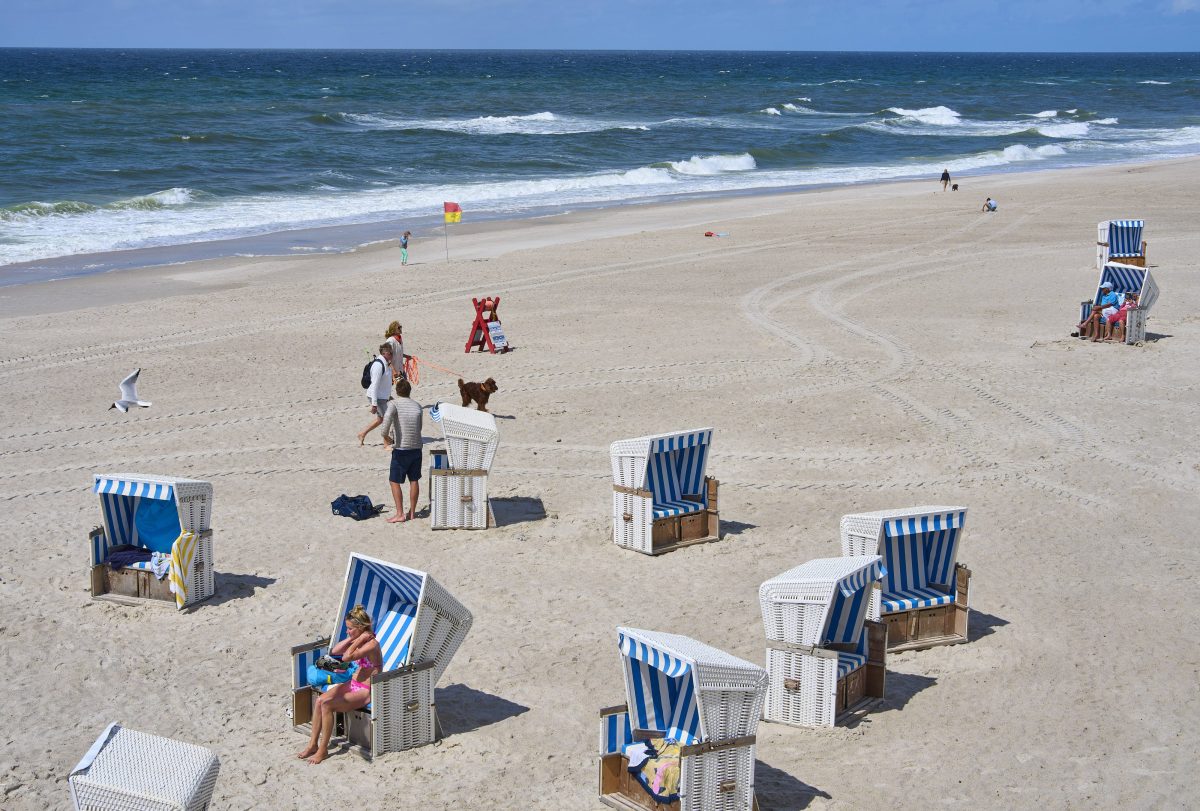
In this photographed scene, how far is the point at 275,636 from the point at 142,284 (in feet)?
55.0

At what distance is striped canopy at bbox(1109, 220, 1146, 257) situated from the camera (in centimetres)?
2230

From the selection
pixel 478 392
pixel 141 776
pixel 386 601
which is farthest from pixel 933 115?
pixel 141 776

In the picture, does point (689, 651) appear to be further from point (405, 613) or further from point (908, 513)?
point (908, 513)

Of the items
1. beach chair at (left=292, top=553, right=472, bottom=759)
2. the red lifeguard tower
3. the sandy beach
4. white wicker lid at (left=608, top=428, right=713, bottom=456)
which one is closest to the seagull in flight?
the sandy beach

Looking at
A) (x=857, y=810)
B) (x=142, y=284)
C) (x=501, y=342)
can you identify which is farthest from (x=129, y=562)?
(x=142, y=284)

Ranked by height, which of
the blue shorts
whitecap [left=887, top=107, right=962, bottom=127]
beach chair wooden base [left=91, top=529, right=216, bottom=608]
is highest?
whitecap [left=887, top=107, right=962, bottom=127]

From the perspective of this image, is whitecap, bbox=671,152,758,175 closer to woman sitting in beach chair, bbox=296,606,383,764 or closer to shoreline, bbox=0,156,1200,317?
shoreline, bbox=0,156,1200,317

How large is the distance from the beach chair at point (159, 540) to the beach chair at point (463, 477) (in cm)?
211

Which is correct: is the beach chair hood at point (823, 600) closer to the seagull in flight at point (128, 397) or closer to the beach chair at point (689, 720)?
the beach chair at point (689, 720)

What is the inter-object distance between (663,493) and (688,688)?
4361 mm

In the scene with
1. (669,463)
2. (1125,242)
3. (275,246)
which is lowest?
(275,246)

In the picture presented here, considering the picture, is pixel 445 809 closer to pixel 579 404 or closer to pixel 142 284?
pixel 579 404

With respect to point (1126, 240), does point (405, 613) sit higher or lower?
lower

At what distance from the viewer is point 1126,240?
73.6 ft
